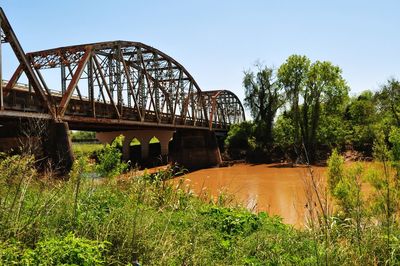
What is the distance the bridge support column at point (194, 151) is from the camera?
53500mm

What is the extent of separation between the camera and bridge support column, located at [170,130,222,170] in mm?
53500

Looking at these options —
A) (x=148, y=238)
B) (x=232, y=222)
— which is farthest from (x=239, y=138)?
(x=148, y=238)

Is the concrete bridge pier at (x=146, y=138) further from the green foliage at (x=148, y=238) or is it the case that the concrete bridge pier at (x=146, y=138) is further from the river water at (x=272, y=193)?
the green foliage at (x=148, y=238)

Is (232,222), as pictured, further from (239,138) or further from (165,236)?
(239,138)

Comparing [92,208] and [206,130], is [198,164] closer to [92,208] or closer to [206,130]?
[206,130]

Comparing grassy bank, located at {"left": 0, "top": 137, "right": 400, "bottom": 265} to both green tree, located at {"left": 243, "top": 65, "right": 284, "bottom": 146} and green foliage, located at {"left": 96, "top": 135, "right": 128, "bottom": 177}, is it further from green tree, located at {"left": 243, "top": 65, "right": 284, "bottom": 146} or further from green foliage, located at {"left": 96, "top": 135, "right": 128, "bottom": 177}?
green tree, located at {"left": 243, "top": 65, "right": 284, "bottom": 146}

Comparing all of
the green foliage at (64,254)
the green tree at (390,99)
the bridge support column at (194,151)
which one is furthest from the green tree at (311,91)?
the green foliage at (64,254)

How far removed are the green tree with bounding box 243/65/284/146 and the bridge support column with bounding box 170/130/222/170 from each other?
8.21 meters

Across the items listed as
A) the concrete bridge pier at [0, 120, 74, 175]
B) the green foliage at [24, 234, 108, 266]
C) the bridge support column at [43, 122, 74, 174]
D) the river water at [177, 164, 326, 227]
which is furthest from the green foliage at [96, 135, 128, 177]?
the bridge support column at [43, 122, 74, 174]

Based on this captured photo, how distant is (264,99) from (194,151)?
44.6 ft

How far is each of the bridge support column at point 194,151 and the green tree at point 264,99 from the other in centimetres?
821

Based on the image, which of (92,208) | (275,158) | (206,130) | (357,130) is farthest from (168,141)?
(92,208)

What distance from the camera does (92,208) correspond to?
6.75 m

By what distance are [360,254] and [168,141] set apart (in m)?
53.2
